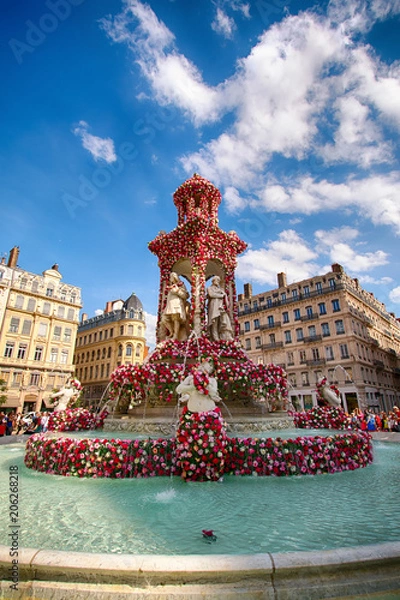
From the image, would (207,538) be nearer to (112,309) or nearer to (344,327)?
(344,327)

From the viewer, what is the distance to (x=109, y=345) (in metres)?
58.8

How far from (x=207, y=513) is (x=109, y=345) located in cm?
5770

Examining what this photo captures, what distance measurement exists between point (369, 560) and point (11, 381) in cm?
4721

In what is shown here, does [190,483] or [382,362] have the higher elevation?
[382,362]

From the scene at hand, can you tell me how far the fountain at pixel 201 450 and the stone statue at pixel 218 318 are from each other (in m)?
0.04

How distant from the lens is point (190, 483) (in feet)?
17.7

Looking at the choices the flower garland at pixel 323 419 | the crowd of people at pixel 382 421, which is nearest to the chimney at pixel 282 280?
the crowd of people at pixel 382 421

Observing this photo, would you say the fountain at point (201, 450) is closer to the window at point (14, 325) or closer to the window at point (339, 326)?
the window at point (339, 326)

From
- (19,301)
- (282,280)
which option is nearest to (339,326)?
(282,280)

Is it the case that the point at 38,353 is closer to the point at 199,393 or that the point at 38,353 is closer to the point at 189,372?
the point at 189,372

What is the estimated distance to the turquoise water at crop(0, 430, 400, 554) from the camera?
121 inches

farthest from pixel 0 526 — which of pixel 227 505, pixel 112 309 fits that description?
pixel 112 309

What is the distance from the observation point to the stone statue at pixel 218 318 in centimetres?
1181

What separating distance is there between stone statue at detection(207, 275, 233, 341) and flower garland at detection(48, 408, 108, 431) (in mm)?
4729
